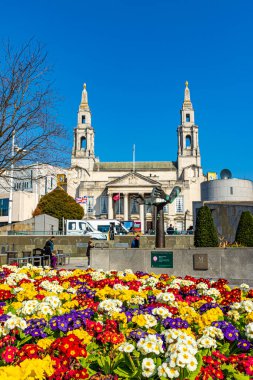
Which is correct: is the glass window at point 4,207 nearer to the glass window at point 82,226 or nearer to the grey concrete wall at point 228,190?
the glass window at point 82,226

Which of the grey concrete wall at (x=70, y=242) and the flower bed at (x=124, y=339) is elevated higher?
the grey concrete wall at (x=70, y=242)

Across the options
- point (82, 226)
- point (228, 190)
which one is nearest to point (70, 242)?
point (82, 226)

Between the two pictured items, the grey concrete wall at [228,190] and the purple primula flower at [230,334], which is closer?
the purple primula flower at [230,334]

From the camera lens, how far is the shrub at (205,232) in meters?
13.9

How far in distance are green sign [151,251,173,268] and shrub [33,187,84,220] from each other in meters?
55.7

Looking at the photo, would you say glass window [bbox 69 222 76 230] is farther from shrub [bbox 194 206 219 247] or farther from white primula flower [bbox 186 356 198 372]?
white primula flower [bbox 186 356 198 372]

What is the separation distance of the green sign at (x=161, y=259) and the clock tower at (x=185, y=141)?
295 feet

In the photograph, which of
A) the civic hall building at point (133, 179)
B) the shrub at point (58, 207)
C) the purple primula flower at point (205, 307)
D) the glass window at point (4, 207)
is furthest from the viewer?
the civic hall building at point (133, 179)

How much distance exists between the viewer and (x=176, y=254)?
42.1 ft

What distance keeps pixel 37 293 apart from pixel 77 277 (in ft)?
7.71

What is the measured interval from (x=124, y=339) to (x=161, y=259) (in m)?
9.08

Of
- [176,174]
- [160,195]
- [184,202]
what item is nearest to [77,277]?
[160,195]

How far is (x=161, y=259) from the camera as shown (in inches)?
513

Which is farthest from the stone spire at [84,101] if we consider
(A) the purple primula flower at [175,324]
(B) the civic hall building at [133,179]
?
(A) the purple primula flower at [175,324]
